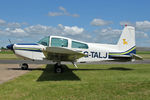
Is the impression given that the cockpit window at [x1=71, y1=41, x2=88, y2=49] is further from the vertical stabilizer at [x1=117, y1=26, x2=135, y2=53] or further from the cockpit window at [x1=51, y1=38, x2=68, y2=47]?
the vertical stabilizer at [x1=117, y1=26, x2=135, y2=53]

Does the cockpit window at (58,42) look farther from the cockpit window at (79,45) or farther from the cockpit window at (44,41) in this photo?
the cockpit window at (79,45)

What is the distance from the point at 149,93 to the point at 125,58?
706 cm

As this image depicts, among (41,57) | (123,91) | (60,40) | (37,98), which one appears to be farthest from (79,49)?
(37,98)

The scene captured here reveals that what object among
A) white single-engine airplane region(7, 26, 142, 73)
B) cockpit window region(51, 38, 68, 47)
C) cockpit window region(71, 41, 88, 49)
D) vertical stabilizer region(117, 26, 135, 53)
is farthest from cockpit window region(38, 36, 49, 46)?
vertical stabilizer region(117, 26, 135, 53)

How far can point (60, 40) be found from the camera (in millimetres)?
11141

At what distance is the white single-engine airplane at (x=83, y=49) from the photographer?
36.3 ft

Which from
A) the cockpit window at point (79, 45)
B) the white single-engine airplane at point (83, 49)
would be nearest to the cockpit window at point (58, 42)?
the white single-engine airplane at point (83, 49)

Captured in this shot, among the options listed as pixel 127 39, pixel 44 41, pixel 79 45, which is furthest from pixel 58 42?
pixel 127 39

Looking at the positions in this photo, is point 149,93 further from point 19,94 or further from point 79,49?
point 79,49

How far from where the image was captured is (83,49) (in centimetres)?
1188

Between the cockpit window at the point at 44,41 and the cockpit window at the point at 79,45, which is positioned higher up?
the cockpit window at the point at 44,41

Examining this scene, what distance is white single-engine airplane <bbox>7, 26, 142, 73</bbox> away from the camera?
1106 cm

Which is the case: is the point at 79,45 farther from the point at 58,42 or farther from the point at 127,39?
the point at 127,39

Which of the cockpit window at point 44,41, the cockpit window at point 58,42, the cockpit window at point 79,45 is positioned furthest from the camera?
the cockpit window at point 79,45
